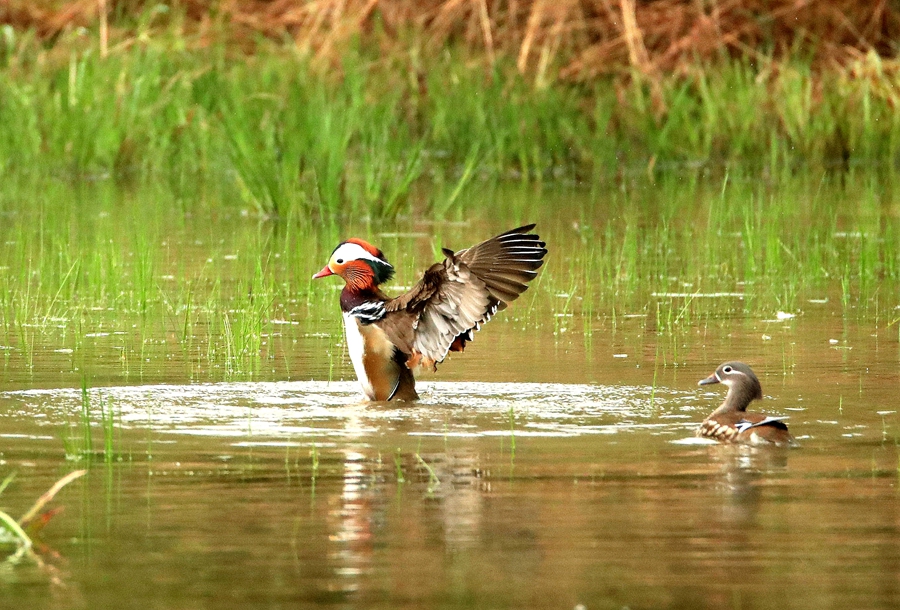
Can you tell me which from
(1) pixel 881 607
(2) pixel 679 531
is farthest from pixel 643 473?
(1) pixel 881 607

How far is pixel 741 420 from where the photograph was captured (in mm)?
6227

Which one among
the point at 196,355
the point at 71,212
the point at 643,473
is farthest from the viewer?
the point at 71,212

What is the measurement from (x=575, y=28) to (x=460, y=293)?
13839 millimetres

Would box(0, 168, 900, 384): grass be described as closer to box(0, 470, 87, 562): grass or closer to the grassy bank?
the grassy bank

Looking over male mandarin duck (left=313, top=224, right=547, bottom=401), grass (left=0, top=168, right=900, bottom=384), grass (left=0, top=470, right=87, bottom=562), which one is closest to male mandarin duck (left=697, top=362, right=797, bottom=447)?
male mandarin duck (left=313, top=224, right=547, bottom=401)

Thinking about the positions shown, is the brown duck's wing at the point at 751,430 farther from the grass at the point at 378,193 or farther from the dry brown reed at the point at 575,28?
the dry brown reed at the point at 575,28

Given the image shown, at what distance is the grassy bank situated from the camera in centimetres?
1734

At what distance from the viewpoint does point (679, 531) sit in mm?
4898

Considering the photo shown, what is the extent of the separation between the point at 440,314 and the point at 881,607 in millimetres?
3450

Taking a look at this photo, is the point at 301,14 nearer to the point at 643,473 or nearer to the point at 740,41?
the point at 740,41

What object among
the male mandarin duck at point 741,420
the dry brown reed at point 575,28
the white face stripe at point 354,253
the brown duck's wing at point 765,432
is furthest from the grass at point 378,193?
the brown duck's wing at point 765,432

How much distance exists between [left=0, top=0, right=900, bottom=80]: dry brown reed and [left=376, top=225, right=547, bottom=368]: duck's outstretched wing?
12.0m

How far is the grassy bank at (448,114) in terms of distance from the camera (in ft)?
56.9

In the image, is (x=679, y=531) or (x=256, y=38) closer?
(x=679, y=531)
